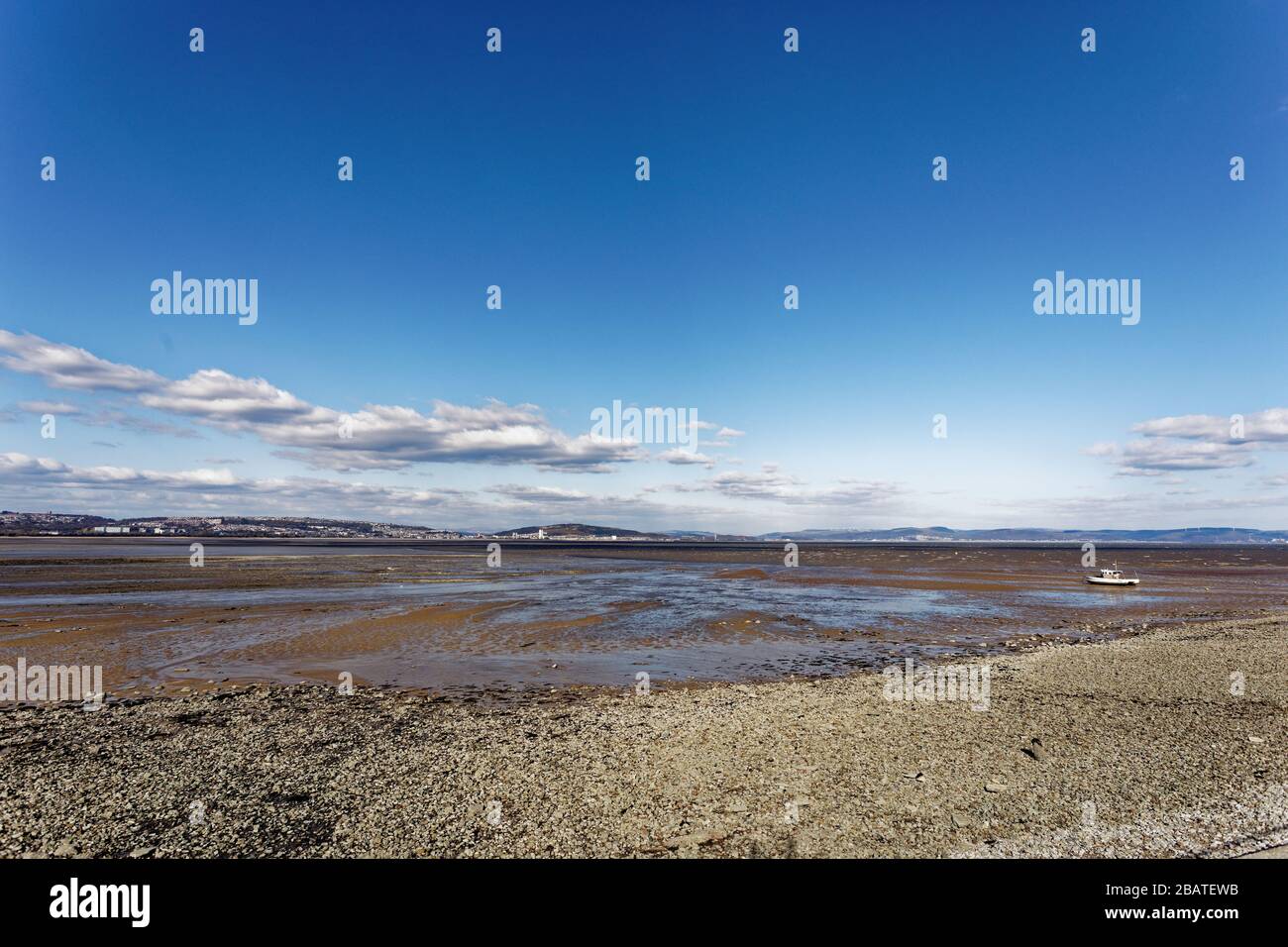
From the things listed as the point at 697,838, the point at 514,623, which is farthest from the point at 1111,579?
the point at 697,838

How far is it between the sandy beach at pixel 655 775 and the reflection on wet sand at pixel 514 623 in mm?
3888

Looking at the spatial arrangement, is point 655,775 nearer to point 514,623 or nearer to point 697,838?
point 697,838

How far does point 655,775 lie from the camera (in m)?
10.6

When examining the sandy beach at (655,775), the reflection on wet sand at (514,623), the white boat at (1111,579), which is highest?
the sandy beach at (655,775)

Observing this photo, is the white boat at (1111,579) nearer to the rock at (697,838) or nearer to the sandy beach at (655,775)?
the sandy beach at (655,775)

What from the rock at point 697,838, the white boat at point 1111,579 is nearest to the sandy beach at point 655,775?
the rock at point 697,838

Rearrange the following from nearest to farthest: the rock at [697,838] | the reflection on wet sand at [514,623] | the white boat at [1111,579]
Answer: the rock at [697,838] < the reflection on wet sand at [514,623] < the white boat at [1111,579]

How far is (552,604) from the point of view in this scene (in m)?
37.3

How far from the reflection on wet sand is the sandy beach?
3.89 meters

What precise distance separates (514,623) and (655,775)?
20.4 metres

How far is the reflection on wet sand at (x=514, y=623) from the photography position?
66.7ft

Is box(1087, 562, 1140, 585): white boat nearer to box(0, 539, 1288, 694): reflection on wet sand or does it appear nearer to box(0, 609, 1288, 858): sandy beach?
box(0, 539, 1288, 694): reflection on wet sand
